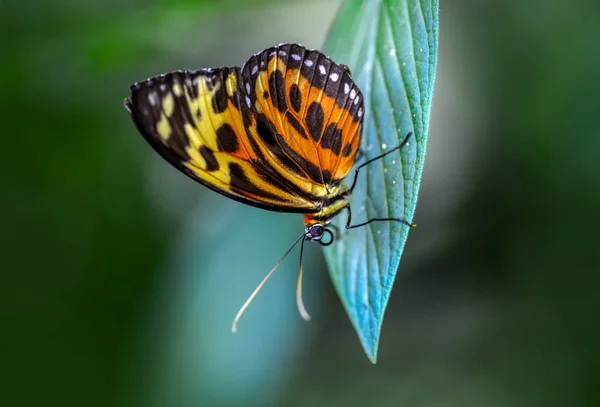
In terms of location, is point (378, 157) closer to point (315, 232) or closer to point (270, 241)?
point (315, 232)

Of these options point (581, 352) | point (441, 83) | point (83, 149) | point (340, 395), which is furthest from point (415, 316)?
point (83, 149)

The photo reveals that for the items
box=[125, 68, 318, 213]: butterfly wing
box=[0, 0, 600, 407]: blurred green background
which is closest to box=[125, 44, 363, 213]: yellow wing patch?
box=[125, 68, 318, 213]: butterfly wing

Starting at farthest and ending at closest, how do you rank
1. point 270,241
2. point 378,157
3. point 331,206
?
point 270,241 < point 331,206 < point 378,157

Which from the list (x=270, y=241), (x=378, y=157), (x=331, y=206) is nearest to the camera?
(x=378, y=157)

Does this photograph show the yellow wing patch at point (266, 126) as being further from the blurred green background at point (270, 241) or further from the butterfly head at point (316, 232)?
the blurred green background at point (270, 241)

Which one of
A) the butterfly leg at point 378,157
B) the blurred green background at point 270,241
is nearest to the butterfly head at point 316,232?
the butterfly leg at point 378,157

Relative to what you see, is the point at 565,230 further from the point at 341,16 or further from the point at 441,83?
the point at 341,16

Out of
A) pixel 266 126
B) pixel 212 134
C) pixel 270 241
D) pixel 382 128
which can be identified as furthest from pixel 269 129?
pixel 270 241
